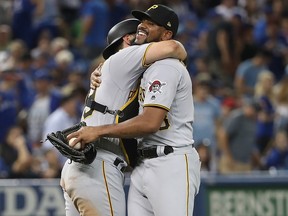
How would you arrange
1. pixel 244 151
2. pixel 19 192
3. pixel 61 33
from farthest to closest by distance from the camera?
1. pixel 61 33
2. pixel 244 151
3. pixel 19 192

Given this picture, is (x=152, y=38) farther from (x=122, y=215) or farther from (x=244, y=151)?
(x=244, y=151)

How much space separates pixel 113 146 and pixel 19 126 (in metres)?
6.26

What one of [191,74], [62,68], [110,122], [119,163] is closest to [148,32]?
[110,122]

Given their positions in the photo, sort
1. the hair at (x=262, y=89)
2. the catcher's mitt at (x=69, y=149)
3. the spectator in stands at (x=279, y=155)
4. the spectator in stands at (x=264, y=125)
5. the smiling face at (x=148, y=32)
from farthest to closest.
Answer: the hair at (x=262, y=89), the spectator in stands at (x=264, y=125), the spectator in stands at (x=279, y=155), the smiling face at (x=148, y=32), the catcher's mitt at (x=69, y=149)

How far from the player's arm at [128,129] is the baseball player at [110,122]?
0.16m

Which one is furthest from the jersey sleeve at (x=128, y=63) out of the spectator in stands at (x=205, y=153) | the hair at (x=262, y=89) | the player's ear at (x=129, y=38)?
the hair at (x=262, y=89)

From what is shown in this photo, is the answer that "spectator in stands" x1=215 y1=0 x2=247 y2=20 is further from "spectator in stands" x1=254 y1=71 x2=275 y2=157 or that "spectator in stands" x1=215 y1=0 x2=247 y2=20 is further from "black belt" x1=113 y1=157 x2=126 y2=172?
"black belt" x1=113 y1=157 x2=126 y2=172

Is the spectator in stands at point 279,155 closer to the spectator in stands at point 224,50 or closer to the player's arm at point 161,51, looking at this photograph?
the spectator in stands at point 224,50

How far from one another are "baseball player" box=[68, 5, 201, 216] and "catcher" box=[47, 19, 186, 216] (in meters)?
0.09

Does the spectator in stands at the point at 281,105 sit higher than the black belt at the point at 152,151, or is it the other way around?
the black belt at the point at 152,151

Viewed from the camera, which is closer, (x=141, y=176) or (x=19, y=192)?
(x=141, y=176)

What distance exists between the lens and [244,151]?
12.8m

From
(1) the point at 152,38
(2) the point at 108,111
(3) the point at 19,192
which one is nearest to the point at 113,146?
(2) the point at 108,111

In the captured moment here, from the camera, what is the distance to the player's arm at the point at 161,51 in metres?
6.69
